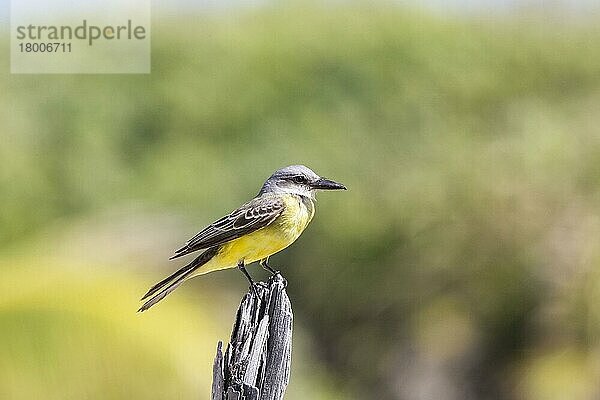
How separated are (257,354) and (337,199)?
2617mm

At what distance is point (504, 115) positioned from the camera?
420 cm

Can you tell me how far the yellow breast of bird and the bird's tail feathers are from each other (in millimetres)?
27

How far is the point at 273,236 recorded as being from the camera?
70.7 inches

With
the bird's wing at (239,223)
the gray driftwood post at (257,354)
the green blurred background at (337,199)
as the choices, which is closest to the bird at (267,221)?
→ the bird's wing at (239,223)

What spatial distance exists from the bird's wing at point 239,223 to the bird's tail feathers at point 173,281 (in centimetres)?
4

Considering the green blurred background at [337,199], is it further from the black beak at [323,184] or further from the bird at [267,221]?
the black beak at [323,184]

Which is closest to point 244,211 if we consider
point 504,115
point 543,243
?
point 543,243

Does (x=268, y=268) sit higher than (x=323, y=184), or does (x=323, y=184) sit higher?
(x=323, y=184)

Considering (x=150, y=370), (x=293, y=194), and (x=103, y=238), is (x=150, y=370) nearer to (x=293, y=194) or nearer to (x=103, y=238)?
(x=103, y=238)

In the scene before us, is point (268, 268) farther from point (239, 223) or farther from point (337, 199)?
point (337, 199)

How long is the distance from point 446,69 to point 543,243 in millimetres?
964

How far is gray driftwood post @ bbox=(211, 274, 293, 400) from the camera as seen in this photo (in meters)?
1.26

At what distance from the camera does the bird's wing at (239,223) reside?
1687mm

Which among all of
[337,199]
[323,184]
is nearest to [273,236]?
[323,184]
